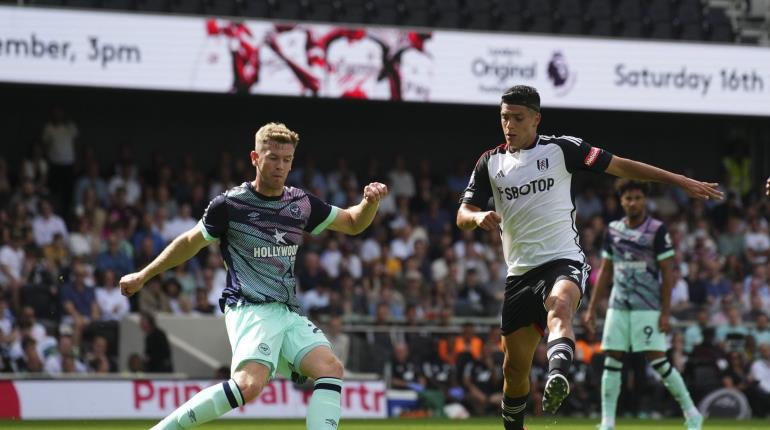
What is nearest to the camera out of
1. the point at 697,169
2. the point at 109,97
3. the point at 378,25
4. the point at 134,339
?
the point at 134,339

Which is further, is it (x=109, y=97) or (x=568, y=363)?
(x=109, y=97)

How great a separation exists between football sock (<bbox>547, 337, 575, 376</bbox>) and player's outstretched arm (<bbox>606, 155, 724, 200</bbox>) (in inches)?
48.0

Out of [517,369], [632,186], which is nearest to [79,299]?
[632,186]

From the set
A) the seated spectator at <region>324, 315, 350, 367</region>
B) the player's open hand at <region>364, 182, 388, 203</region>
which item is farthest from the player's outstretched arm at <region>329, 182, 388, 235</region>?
the seated spectator at <region>324, 315, 350, 367</region>

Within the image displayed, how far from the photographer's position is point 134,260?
19.4m

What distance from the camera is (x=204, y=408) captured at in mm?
7398

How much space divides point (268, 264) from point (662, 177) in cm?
268

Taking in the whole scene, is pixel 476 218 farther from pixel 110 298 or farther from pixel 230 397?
pixel 110 298

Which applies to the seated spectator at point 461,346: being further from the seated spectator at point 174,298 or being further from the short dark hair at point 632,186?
the short dark hair at point 632,186

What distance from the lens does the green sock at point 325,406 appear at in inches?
295

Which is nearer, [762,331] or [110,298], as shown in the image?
[110,298]

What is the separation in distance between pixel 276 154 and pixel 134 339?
10398 mm

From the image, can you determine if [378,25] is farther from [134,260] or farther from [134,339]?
[134,339]

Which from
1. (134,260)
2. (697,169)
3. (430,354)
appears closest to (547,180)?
(430,354)
